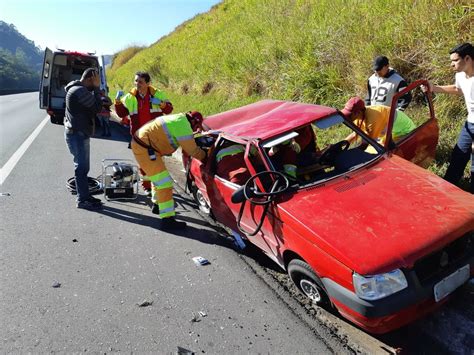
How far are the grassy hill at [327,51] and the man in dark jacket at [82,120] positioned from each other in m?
4.34

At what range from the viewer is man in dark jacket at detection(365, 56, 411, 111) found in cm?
476

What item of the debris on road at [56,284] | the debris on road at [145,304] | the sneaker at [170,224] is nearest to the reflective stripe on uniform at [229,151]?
the sneaker at [170,224]

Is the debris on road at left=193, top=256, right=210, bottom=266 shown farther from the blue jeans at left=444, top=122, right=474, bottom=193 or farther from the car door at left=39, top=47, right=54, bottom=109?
the car door at left=39, top=47, right=54, bottom=109

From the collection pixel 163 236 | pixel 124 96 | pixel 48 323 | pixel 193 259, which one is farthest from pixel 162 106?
pixel 48 323

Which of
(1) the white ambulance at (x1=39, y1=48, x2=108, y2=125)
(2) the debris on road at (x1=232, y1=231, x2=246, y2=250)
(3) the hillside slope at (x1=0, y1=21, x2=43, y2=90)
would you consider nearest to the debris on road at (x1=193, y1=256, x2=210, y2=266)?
(2) the debris on road at (x1=232, y1=231, x2=246, y2=250)

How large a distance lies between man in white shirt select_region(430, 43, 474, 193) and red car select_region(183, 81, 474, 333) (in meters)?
0.30

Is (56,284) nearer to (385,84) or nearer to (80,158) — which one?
(80,158)

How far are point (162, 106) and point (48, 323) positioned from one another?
139 inches

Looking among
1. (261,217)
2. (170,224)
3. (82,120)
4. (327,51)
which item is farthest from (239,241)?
(327,51)

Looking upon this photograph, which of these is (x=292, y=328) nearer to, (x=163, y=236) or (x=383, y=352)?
(x=383, y=352)

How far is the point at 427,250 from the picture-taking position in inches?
102

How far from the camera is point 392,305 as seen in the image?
2.48 m

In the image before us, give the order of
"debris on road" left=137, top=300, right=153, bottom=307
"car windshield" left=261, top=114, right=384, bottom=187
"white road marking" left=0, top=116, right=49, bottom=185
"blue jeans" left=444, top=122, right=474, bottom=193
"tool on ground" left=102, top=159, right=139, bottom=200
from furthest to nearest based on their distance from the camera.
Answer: "white road marking" left=0, top=116, right=49, bottom=185, "tool on ground" left=102, top=159, right=139, bottom=200, "blue jeans" left=444, top=122, right=474, bottom=193, "car windshield" left=261, top=114, right=384, bottom=187, "debris on road" left=137, top=300, right=153, bottom=307

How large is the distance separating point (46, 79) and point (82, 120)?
21.6ft
